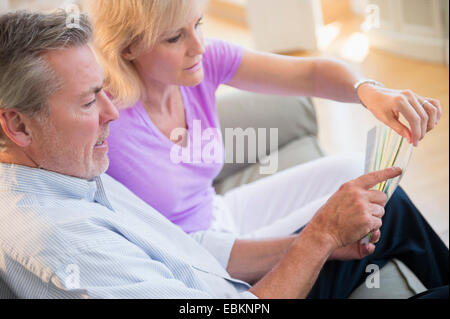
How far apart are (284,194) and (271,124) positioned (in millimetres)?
471

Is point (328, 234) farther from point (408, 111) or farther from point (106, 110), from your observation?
point (106, 110)

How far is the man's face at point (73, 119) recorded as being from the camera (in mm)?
890

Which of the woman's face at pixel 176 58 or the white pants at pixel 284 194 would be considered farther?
the white pants at pixel 284 194

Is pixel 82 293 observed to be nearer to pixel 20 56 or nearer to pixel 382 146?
pixel 20 56

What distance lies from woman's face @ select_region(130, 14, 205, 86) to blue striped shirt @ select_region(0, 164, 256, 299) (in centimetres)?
32

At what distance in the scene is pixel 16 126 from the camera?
0.88 meters

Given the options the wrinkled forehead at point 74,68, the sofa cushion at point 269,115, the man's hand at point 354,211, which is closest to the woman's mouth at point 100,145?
the wrinkled forehead at point 74,68

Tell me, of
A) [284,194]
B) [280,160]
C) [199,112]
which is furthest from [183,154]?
[280,160]

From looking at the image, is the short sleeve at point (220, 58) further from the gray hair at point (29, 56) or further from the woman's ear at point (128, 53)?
the gray hair at point (29, 56)

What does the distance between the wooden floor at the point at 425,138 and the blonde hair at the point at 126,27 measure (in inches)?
34.5

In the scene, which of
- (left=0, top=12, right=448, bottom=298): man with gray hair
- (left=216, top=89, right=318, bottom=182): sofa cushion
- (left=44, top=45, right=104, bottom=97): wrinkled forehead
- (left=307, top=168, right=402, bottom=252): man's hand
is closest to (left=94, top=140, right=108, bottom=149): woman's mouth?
(left=0, top=12, right=448, bottom=298): man with gray hair

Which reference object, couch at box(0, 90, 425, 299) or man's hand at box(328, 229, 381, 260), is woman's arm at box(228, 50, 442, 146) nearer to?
man's hand at box(328, 229, 381, 260)

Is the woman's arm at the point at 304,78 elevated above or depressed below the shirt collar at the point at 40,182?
below

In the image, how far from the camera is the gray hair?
83cm
